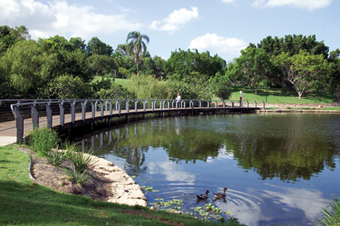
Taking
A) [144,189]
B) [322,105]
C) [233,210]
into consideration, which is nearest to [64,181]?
[144,189]

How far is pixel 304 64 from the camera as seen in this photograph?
55.4 meters

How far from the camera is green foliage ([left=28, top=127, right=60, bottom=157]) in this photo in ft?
25.6

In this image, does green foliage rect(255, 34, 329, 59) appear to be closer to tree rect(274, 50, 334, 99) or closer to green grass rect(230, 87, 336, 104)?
tree rect(274, 50, 334, 99)

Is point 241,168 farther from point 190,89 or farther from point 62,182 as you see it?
point 190,89

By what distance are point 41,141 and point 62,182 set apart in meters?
2.62

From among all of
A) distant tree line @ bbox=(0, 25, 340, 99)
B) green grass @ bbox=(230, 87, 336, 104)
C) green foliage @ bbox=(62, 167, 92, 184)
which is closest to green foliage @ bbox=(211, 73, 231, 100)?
distant tree line @ bbox=(0, 25, 340, 99)

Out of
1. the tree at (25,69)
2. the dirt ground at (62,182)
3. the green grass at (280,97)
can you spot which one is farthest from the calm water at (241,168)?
the green grass at (280,97)

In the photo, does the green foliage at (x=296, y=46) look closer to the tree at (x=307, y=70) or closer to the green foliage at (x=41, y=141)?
the tree at (x=307, y=70)

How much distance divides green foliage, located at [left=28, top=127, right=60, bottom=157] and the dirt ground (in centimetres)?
48

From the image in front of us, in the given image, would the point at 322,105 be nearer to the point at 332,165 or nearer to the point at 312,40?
the point at 312,40

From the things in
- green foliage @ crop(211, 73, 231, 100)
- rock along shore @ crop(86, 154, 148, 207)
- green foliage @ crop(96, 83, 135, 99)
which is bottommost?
rock along shore @ crop(86, 154, 148, 207)

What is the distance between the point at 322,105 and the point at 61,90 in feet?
130

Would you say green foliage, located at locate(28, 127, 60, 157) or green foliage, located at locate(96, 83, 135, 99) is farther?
green foliage, located at locate(96, 83, 135, 99)

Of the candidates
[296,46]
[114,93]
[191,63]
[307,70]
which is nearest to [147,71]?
[191,63]
